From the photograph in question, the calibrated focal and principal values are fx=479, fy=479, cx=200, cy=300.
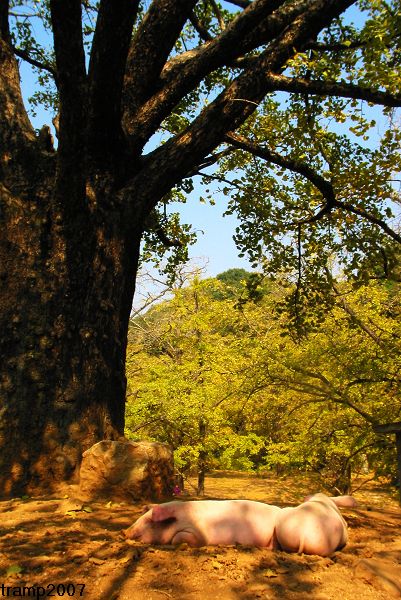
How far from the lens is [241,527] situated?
11.2 feet

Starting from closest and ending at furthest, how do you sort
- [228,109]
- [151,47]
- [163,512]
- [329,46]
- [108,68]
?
[163,512]
[108,68]
[228,109]
[151,47]
[329,46]

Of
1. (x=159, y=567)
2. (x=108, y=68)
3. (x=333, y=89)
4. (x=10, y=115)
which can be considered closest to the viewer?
(x=159, y=567)

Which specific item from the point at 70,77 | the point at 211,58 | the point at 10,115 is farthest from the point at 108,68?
the point at 10,115

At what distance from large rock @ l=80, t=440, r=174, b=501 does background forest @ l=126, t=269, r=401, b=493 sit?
14.0 feet

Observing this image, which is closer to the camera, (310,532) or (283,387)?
(310,532)

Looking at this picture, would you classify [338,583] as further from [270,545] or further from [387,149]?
[387,149]

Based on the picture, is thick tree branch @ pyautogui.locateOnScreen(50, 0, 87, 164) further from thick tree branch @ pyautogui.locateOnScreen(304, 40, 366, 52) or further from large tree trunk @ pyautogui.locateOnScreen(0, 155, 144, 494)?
thick tree branch @ pyautogui.locateOnScreen(304, 40, 366, 52)

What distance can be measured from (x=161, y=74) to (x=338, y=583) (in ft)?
18.9

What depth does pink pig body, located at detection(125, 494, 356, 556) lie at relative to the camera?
3.32 m

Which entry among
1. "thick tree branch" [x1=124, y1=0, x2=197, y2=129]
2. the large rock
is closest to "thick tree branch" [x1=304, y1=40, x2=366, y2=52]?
"thick tree branch" [x1=124, y1=0, x2=197, y2=129]

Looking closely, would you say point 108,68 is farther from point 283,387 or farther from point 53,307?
point 283,387

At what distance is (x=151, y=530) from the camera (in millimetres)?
3355

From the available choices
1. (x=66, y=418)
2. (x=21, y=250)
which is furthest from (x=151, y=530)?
(x=21, y=250)

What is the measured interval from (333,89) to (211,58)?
1.43 m
